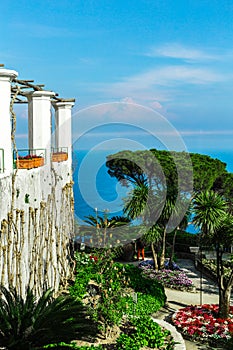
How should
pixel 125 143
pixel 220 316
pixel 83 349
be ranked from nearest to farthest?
1. pixel 83 349
2. pixel 220 316
3. pixel 125 143

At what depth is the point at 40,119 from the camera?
38.8ft

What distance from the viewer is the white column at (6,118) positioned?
833 cm

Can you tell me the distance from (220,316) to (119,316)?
3333 millimetres

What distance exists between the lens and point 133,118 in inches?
704

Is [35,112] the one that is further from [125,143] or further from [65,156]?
[125,143]

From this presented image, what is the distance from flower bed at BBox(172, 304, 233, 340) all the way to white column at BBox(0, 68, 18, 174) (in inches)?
226

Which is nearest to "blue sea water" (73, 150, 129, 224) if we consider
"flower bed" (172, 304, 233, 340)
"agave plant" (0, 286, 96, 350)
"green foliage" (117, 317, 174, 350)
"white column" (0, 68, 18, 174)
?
"flower bed" (172, 304, 233, 340)

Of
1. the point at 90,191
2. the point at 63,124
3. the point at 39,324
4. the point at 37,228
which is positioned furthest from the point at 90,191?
the point at 39,324

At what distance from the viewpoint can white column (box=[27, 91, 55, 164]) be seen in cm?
1169

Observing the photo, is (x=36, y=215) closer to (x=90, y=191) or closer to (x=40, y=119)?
(x=40, y=119)

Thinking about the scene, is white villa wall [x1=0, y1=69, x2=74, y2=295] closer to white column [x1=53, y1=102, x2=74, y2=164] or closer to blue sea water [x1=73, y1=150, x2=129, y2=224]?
white column [x1=53, y1=102, x2=74, y2=164]

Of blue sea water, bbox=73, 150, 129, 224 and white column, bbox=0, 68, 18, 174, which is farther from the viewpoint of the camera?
blue sea water, bbox=73, 150, 129, 224

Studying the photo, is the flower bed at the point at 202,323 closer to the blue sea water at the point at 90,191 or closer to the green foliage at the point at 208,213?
the green foliage at the point at 208,213

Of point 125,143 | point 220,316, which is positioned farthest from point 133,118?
point 220,316
